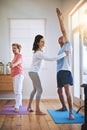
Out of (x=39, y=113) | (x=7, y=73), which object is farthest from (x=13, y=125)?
(x=7, y=73)

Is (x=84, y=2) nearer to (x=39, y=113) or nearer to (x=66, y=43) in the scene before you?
(x=66, y=43)

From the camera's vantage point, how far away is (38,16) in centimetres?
716

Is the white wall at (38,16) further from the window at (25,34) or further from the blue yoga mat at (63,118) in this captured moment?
the blue yoga mat at (63,118)

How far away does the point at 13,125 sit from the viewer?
147 inches

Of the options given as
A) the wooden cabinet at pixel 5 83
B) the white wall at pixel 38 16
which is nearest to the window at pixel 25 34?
the white wall at pixel 38 16

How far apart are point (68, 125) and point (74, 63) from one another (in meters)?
2.79

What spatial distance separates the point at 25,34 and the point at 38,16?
583 mm

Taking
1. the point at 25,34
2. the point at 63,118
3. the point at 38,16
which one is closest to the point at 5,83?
the point at 25,34

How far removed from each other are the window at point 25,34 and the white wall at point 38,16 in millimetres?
130

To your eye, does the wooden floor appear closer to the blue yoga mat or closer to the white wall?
the blue yoga mat

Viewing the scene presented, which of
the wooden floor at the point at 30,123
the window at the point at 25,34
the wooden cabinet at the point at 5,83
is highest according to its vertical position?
the window at the point at 25,34

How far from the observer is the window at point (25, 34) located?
716 cm

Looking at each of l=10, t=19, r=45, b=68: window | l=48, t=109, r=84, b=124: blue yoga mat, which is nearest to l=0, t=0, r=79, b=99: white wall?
l=10, t=19, r=45, b=68: window

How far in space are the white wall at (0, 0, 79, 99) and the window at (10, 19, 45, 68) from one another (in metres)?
0.13
